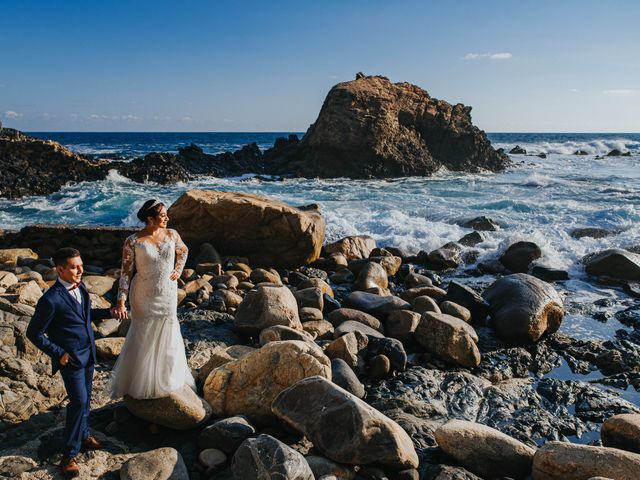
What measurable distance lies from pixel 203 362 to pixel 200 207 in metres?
5.02

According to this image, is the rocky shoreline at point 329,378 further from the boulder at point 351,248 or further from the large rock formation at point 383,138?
the large rock formation at point 383,138

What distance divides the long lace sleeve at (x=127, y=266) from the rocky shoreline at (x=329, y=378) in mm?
887

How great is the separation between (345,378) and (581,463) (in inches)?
84.0

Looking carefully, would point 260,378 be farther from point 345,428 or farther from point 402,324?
point 402,324

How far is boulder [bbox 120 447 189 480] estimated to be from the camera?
3.36 metres

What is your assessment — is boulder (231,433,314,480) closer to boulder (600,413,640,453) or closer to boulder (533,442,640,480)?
boulder (533,442,640,480)

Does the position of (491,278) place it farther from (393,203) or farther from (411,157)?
(411,157)

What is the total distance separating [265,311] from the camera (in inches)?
239

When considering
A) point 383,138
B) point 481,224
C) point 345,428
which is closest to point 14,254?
Result: point 345,428

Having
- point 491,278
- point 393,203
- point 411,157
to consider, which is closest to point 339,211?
point 393,203

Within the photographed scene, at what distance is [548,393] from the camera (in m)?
5.68

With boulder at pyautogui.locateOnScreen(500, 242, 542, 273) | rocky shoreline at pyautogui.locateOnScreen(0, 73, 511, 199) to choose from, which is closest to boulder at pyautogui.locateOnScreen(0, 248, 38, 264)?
boulder at pyautogui.locateOnScreen(500, 242, 542, 273)

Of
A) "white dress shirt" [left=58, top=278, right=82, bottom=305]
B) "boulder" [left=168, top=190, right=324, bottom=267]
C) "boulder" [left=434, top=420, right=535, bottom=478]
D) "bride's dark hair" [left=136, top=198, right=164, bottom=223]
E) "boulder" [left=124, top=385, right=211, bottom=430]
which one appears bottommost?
"boulder" [left=434, top=420, right=535, bottom=478]

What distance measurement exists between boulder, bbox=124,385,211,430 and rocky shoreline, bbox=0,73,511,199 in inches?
873
